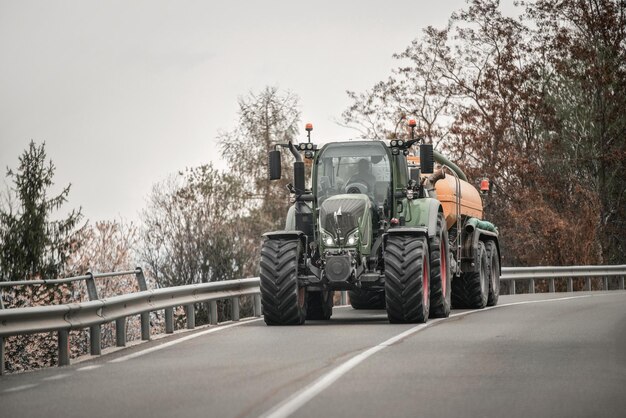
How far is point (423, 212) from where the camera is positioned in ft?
67.2

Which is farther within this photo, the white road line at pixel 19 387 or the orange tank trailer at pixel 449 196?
the orange tank trailer at pixel 449 196

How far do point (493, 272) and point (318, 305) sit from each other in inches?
260

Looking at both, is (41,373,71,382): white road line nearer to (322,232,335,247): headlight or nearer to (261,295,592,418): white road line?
(261,295,592,418): white road line

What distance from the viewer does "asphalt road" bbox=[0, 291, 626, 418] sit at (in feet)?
32.0

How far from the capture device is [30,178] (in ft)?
192

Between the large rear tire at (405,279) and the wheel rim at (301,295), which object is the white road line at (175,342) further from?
the large rear tire at (405,279)

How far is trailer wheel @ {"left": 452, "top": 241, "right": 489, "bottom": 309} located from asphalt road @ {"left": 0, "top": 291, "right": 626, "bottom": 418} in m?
5.72

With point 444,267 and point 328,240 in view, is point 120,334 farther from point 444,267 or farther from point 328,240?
point 444,267

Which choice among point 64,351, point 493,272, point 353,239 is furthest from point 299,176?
point 493,272

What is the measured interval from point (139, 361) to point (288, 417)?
197 inches

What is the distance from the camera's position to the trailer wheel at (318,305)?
20562 millimetres

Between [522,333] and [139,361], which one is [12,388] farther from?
[522,333]

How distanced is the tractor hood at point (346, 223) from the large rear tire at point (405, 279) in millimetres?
471

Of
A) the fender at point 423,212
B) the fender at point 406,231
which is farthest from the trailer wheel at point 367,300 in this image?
the fender at point 406,231
